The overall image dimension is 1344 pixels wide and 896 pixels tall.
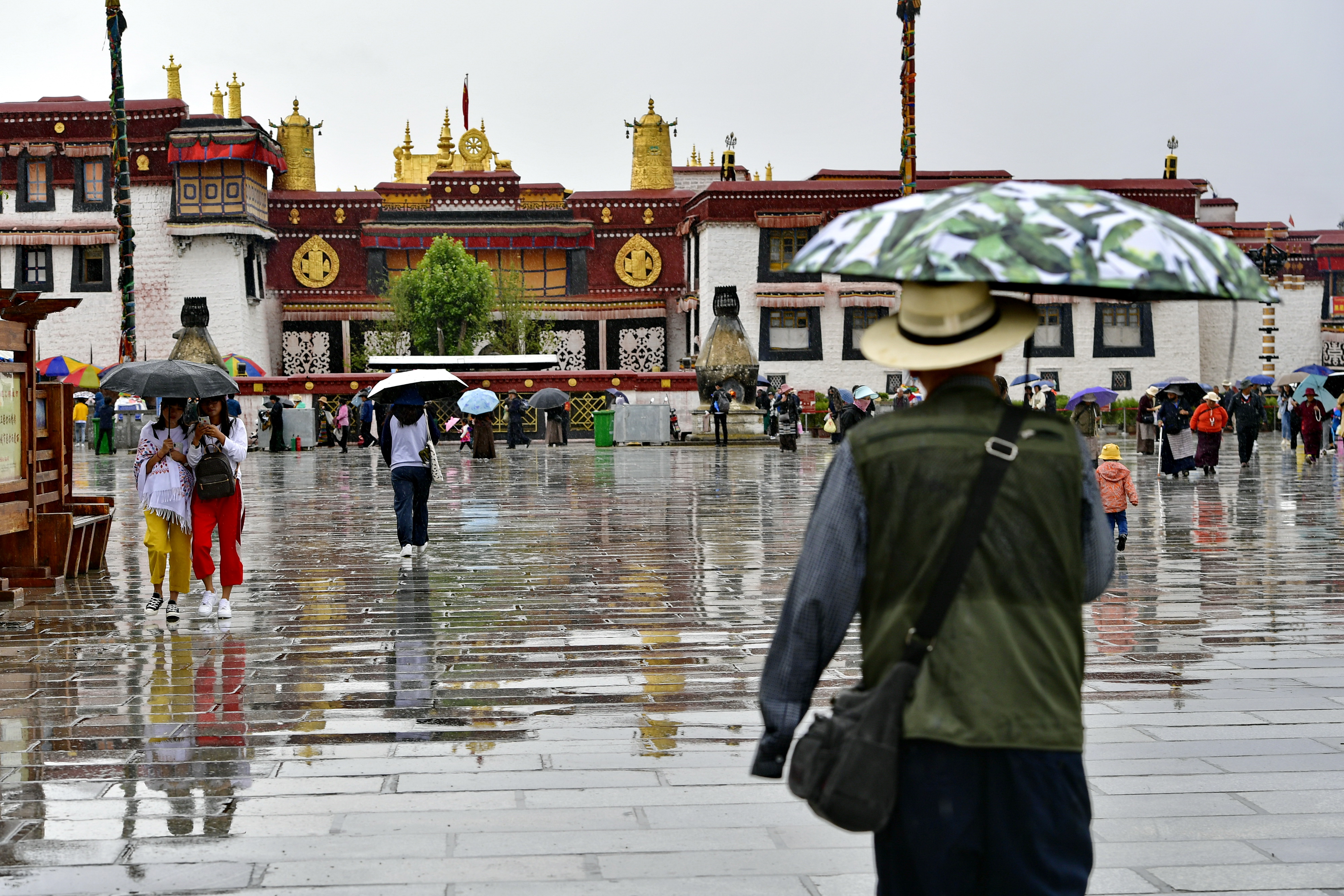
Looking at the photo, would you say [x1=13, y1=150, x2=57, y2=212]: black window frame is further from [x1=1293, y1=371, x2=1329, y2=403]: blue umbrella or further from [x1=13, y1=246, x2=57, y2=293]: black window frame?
[x1=1293, y1=371, x2=1329, y2=403]: blue umbrella

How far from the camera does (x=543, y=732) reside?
5.79m

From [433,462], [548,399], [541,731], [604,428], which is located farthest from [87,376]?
[541,731]

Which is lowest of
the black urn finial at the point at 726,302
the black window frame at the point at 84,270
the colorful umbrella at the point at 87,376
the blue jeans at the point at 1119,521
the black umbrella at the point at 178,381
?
the blue jeans at the point at 1119,521

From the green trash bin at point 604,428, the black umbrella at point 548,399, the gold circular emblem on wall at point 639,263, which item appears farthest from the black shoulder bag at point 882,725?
the gold circular emblem on wall at point 639,263

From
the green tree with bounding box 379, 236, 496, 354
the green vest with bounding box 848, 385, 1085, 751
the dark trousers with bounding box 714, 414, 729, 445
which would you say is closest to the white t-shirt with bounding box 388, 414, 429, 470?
the green vest with bounding box 848, 385, 1085, 751

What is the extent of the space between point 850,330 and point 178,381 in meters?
40.9

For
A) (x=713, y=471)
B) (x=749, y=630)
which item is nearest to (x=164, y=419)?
(x=749, y=630)

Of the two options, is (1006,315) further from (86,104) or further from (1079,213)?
(86,104)

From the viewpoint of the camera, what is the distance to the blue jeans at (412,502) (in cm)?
1180

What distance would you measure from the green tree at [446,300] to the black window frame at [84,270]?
33.1 feet

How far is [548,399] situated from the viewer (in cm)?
3684

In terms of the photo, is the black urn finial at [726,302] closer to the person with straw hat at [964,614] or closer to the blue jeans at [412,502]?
the blue jeans at [412,502]

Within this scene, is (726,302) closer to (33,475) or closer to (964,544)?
(33,475)

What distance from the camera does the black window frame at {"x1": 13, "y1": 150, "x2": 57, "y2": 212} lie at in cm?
4897
